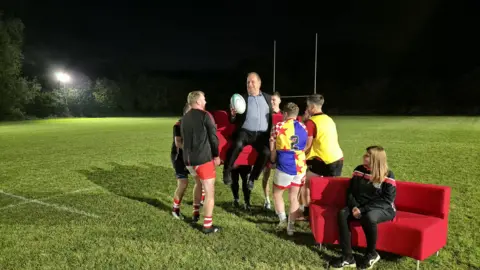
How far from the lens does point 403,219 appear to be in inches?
177

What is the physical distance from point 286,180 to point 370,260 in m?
1.53

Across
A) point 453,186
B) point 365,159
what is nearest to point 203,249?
point 365,159

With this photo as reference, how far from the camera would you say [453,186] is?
8688 mm

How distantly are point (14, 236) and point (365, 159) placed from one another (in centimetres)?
516

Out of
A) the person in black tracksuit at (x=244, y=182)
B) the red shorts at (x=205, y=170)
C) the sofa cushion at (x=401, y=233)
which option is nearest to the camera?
the sofa cushion at (x=401, y=233)

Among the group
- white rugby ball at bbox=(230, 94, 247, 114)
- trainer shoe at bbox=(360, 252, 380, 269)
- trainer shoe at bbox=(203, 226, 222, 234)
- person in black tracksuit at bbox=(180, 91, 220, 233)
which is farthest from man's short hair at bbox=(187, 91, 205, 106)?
trainer shoe at bbox=(360, 252, 380, 269)

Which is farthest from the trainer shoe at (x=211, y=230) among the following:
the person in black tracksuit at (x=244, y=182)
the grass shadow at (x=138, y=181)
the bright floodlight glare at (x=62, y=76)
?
the bright floodlight glare at (x=62, y=76)

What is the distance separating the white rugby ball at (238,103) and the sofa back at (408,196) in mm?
1618

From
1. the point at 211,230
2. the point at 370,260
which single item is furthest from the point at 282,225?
the point at 370,260

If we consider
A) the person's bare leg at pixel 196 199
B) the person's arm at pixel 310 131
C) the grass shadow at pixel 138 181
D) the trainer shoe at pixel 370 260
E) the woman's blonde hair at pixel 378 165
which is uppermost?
the person's arm at pixel 310 131

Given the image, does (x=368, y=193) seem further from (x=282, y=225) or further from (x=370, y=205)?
(x=282, y=225)

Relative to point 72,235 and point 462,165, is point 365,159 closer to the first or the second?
point 72,235

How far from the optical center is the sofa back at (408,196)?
455 cm

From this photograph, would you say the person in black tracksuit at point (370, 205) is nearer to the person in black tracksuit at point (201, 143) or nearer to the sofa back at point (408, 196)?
the sofa back at point (408, 196)
